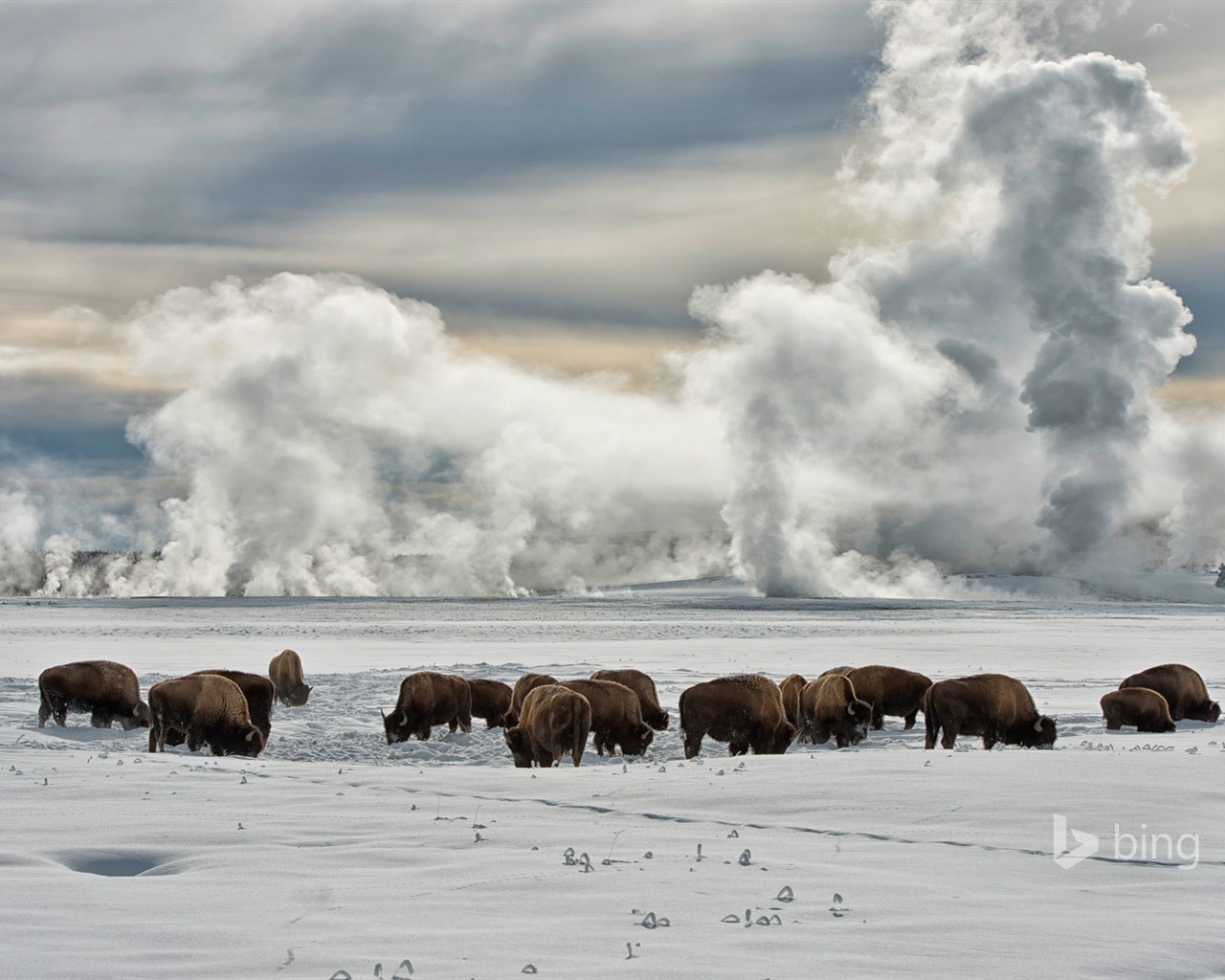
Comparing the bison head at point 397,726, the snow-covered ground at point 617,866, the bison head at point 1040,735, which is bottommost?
the bison head at point 397,726

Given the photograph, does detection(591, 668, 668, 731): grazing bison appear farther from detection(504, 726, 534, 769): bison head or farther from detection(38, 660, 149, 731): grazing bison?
detection(38, 660, 149, 731): grazing bison

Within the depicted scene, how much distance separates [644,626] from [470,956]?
182 ft

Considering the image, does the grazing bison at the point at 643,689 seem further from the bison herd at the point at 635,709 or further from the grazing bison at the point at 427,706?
the grazing bison at the point at 427,706

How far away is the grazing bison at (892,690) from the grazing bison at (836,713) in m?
1.79

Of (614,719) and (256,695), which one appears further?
(256,695)

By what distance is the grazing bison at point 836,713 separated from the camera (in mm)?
17953

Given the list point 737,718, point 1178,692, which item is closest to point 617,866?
point 737,718

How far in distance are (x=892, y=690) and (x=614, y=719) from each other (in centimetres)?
577

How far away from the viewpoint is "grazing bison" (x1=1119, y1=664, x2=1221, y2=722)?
20.3m

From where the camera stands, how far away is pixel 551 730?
620 inches

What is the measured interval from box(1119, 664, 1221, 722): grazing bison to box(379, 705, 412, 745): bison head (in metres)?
12.8

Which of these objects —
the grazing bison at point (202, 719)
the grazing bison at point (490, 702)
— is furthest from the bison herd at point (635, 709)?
the grazing bison at point (490, 702)

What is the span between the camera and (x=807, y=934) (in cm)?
572

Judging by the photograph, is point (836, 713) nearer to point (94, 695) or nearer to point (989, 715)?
point (989, 715)
